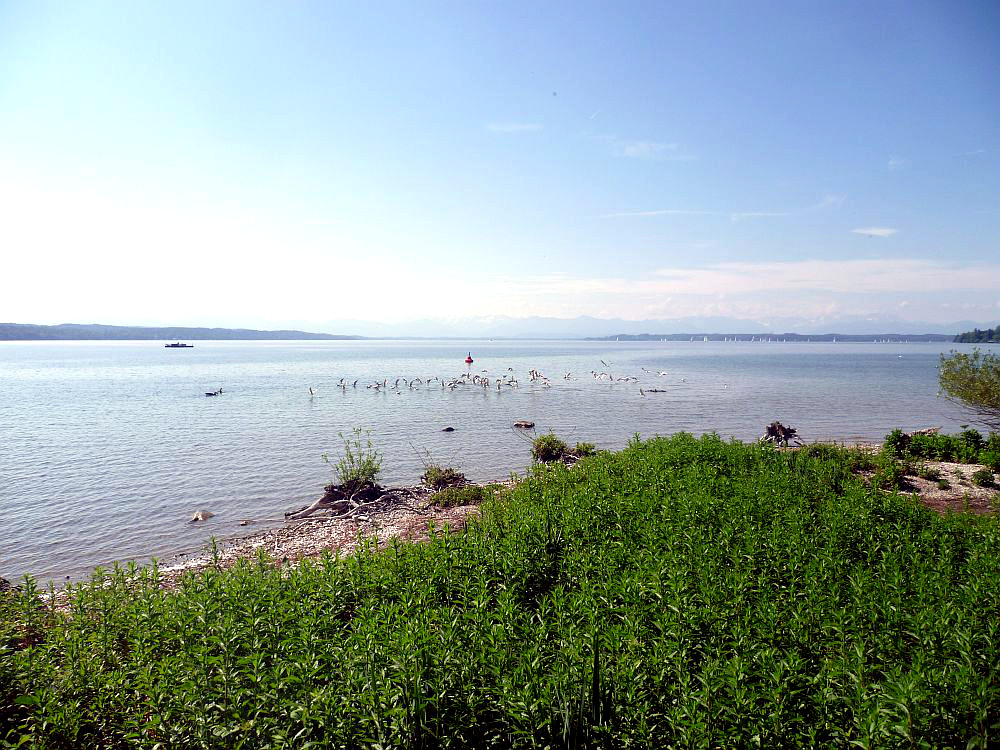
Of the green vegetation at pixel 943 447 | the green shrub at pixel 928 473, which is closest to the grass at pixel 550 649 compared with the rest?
the green shrub at pixel 928 473

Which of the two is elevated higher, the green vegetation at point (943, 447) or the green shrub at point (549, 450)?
the green vegetation at point (943, 447)

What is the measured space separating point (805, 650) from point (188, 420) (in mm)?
43614

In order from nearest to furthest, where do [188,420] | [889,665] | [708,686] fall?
[708,686]
[889,665]
[188,420]

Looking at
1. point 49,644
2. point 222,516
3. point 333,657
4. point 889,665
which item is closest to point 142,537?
point 222,516

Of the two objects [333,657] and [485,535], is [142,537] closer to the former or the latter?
[485,535]

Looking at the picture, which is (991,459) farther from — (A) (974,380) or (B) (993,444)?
(A) (974,380)

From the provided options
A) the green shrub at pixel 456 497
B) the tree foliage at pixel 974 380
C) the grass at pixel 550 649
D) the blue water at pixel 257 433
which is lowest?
the blue water at pixel 257 433

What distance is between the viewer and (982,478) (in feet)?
56.3

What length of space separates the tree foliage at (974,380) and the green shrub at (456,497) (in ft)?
81.5

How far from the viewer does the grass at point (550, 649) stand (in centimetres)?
431

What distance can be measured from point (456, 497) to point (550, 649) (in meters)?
13.0

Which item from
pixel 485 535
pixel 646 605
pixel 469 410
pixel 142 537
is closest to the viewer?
pixel 646 605

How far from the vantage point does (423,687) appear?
4.61 meters

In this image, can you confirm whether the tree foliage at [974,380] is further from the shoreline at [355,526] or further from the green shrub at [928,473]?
the green shrub at [928,473]
